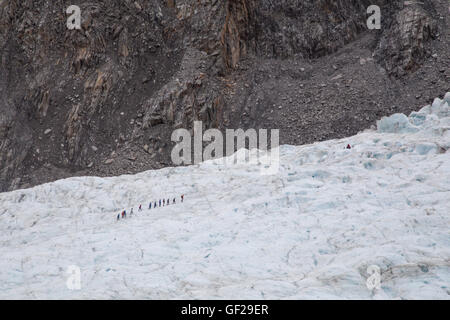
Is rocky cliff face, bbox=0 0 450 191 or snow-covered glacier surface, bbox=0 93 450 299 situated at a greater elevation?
rocky cliff face, bbox=0 0 450 191

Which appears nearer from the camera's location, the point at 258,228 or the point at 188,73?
the point at 258,228

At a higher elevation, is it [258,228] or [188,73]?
[188,73]

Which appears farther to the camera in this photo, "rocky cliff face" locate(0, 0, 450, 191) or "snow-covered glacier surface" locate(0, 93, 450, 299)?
"rocky cliff face" locate(0, 0, 450, 191)

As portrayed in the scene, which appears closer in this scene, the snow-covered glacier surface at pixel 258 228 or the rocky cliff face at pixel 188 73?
the snow-covered glacier surface at pixel 258 228
